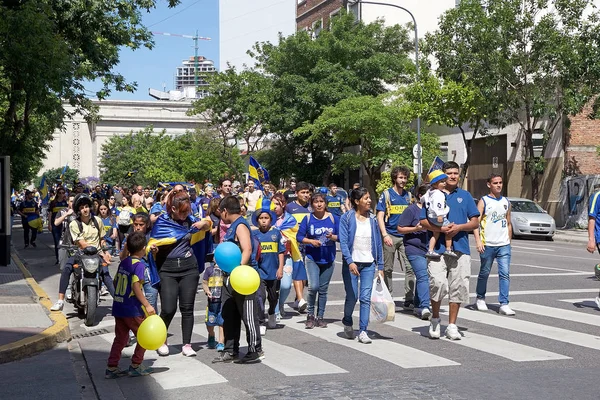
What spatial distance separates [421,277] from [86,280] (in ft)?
14.9

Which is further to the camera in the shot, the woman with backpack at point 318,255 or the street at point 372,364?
the woman with backpack at point 318,255

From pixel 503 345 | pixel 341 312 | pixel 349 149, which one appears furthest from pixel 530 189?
pixel 503 345

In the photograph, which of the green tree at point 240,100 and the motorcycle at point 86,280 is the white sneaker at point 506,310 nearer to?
the motorcycle at point 86,280

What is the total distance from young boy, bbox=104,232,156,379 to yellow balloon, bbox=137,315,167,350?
27cm

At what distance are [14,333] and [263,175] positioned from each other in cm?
1245

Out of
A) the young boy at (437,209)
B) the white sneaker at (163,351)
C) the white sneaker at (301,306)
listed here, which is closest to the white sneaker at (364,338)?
the young boy at (437,209)

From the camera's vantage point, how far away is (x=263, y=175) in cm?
2241

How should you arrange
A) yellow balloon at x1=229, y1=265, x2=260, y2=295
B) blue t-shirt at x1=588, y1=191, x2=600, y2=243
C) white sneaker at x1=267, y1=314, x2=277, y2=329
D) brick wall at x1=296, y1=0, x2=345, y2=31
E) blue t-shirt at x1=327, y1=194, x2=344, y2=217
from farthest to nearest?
1. brick wall at x1=296, y1=0, x2=345, y2=31
2. blue t-shirt at x1=327, y1=194, x2=344, y2=217
3. blue t-shirt at x1=588, y1=191, x2=600, y2=243
4. white sneaker at x1=267, y1=314, x2=277, y2=329
5. yellow balloon at x1=229, y1=265, x2=260, y2=295

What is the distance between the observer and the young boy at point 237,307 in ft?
28.0

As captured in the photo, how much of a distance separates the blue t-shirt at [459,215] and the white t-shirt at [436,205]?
124 mm

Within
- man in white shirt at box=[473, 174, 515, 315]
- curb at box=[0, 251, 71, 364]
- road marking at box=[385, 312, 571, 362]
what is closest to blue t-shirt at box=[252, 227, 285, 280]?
road marking at box=[385, 312, 571, 362]

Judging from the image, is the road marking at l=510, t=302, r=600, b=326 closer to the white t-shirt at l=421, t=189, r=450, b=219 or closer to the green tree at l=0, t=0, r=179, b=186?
the white t-shirt at l=421, t=189, r=450, b=219

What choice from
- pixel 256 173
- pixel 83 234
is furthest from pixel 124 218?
pixel 83 234

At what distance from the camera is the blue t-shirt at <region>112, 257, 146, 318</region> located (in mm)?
8195
